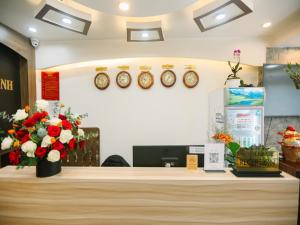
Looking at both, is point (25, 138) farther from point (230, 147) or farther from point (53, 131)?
point (230, 147)

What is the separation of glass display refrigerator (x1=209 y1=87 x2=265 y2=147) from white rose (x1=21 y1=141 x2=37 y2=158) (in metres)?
2.31

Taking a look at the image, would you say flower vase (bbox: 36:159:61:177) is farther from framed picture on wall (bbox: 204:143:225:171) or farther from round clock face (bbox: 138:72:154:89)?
round clock face (bbox: 138:72:154:89)

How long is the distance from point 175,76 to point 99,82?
53.3 inches

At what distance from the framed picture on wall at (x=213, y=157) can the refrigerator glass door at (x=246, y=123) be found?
1669 mm

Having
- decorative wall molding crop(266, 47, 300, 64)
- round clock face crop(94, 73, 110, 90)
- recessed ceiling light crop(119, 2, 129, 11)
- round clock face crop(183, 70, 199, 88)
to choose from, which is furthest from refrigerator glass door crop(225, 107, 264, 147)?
round clock face crop(94, 73, 110, 90)

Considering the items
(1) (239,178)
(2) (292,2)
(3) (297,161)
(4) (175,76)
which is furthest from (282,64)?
(1) (239,178)

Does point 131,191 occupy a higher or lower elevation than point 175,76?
lower

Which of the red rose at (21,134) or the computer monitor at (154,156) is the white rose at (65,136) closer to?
the red rose at (21,134)

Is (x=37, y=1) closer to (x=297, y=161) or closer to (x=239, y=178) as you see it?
(x=239, y=178)

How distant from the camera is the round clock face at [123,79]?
3.62 metres

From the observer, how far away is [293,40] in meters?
3.16

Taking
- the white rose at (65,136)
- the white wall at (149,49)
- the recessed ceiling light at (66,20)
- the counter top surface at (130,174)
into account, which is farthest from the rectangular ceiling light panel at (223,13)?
the white rose at (65,136)

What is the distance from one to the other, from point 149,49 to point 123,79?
69 cm

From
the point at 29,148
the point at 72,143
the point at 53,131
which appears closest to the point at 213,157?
the point at 72,143
